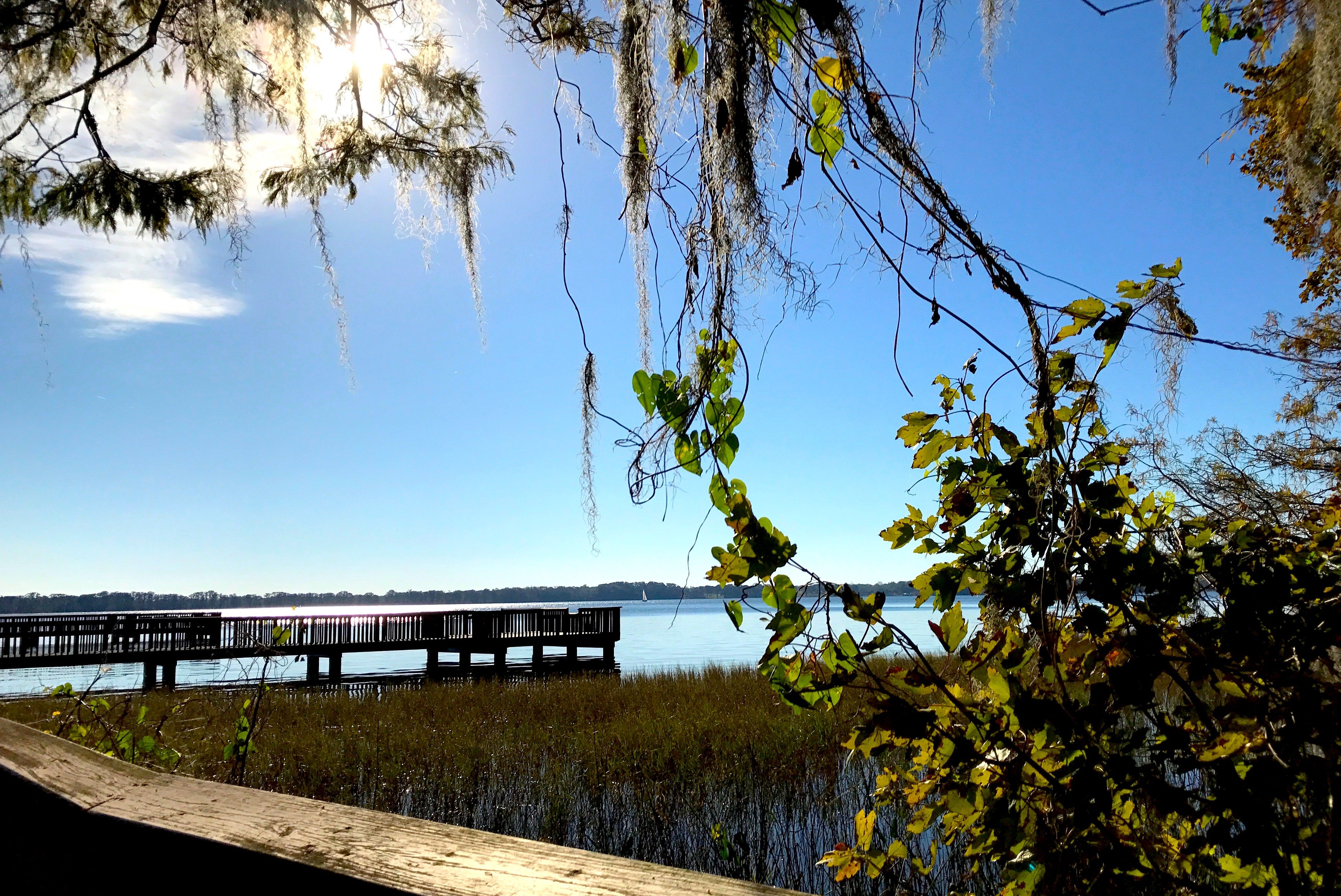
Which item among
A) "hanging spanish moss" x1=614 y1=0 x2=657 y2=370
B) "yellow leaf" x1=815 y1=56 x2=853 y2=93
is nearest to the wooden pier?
"hanging spanish moss" x1=614 y1=0 x2=657 y2=370

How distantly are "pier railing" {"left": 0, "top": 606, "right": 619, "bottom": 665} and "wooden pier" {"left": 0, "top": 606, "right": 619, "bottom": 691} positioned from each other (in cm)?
2

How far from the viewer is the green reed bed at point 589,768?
6246 millimetres

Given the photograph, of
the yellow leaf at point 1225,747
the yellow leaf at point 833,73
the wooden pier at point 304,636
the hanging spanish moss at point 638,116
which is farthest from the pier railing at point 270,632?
the yellow leaf at point 1225,747

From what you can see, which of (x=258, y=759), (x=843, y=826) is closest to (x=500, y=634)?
(x=258, y=759)

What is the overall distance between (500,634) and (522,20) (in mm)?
17872

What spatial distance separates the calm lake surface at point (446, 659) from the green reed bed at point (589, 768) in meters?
0.99

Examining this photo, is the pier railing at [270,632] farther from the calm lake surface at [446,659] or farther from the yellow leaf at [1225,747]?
the yellow leaf at [1225,747]

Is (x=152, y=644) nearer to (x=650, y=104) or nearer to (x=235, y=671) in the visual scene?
(x=235, y=671)

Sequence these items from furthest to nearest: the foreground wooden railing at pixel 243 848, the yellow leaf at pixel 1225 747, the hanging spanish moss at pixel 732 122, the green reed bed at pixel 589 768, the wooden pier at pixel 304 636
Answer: the wooden pier at pixel 304 636, the green reed bed at pixel 589 768, the hanging spanish moss at pixel 732 122, the yellow leaf at pixel 1225 747, the foreground wooden railing at pixel 243 848

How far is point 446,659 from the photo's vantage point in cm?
2912

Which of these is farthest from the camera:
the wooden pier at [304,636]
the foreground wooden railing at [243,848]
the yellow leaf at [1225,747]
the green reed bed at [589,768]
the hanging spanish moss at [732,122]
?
the wooden pier at [304,636]

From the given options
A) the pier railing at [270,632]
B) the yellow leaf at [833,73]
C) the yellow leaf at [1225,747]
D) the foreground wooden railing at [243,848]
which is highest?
the yellow leaf at [833,73]

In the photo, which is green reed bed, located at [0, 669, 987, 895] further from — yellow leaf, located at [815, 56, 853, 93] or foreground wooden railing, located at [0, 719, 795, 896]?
yellow leaf, located at [815, 56, 853, 93]

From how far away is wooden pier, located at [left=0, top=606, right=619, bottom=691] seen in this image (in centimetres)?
1504
